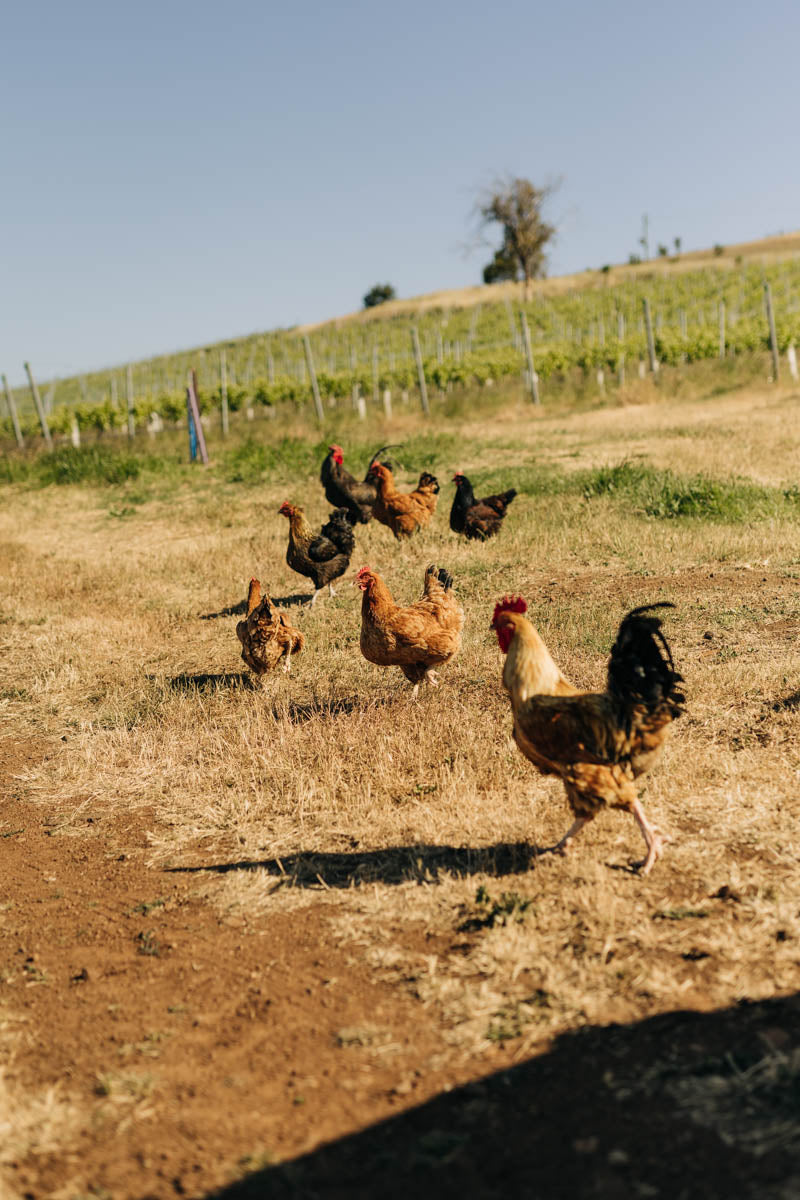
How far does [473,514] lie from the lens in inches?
437

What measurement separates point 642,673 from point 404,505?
7701mm

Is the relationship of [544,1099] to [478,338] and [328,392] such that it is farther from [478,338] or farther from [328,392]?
[478,338]

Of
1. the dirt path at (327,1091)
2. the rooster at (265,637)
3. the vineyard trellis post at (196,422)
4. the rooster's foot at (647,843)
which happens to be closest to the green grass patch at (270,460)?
the vineyard trellis post at (196,422)

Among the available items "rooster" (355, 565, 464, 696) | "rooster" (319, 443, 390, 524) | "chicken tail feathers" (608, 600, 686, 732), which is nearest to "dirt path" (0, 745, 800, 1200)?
"chicken tail feathers" (608, 600, 686, 732)

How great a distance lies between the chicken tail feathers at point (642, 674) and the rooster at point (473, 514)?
22.8 feet

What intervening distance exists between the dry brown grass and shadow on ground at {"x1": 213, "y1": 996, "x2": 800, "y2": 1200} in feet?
0.72

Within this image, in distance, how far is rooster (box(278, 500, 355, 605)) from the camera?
970 centimetres

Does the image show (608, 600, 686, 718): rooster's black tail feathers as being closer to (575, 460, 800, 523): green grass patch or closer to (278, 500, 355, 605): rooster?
(278, 500, 355, 605): rooster

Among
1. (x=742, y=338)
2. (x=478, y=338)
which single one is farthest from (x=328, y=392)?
(x=478, y=338)

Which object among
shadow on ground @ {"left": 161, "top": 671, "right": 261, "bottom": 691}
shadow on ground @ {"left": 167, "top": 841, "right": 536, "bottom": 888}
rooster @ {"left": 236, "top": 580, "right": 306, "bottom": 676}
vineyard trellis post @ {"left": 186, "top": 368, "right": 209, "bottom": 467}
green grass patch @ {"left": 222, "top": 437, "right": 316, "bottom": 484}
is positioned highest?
vineyard trellis post @ {"left": 186, "top": 368, "right": 209, "bottom": 467}

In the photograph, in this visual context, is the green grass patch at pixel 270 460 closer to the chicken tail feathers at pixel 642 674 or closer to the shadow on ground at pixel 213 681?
the shadow on ground at pixel 213 681

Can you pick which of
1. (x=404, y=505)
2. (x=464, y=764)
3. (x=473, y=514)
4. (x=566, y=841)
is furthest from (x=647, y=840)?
(x=404, y=505)

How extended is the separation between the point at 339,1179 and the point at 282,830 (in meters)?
2.55

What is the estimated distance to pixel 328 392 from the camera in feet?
123
